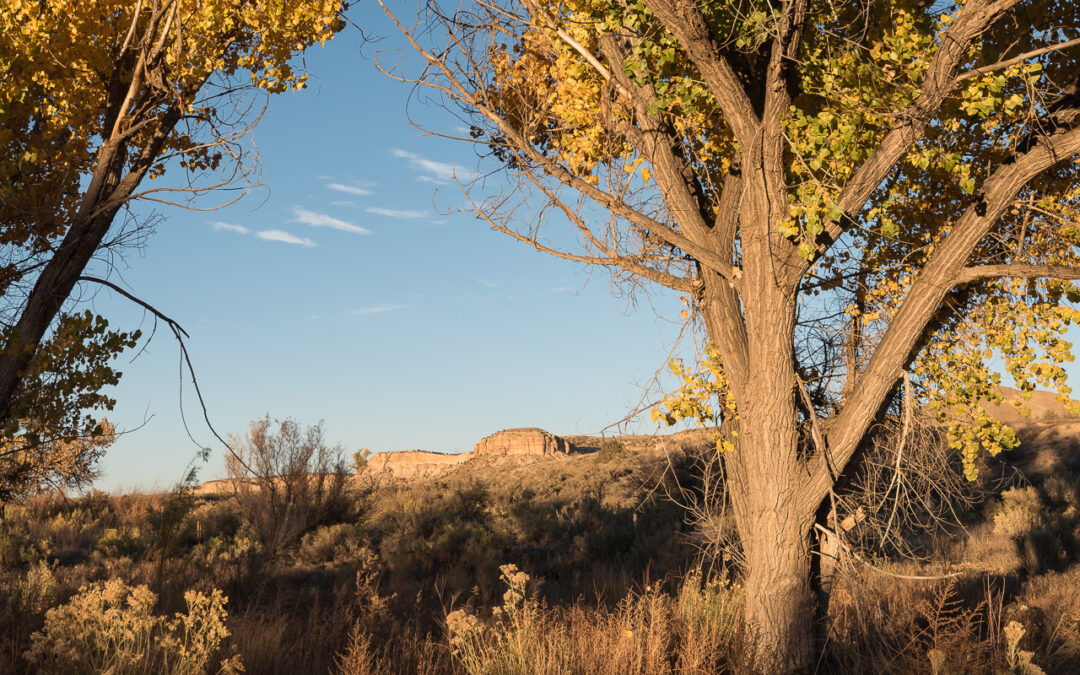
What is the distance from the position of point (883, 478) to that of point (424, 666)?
21.1 feet

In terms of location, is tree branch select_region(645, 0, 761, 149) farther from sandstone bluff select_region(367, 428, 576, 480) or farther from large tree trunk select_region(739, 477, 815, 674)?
sandstone bluff select_region(367, 428, 576, 480)

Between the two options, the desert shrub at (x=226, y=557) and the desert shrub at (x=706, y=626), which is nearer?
the desert shrub at (x=706, y=626)

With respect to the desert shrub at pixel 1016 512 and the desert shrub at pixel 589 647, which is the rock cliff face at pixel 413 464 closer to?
the desert shrub at pixel 1016 512

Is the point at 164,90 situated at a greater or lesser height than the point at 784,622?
greater

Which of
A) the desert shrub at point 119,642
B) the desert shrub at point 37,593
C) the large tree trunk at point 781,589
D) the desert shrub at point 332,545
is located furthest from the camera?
the desert shrub at point 332,545

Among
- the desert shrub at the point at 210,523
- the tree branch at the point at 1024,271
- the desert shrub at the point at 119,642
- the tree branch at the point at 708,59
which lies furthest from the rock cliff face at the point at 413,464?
the tree branch at the point at 1024,271

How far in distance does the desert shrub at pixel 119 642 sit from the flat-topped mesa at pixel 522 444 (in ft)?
107

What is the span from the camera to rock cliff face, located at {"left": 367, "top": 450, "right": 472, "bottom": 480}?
131 ft

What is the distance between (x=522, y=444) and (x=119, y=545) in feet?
83.5

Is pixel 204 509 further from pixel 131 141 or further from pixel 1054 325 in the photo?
pixel 1054 325

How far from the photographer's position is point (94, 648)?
5.52m

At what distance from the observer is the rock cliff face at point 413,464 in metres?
40.1

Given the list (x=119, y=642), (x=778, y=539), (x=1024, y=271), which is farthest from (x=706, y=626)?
(x=119, y=642)

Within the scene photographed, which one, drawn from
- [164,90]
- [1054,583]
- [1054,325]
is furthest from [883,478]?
[164,90]
